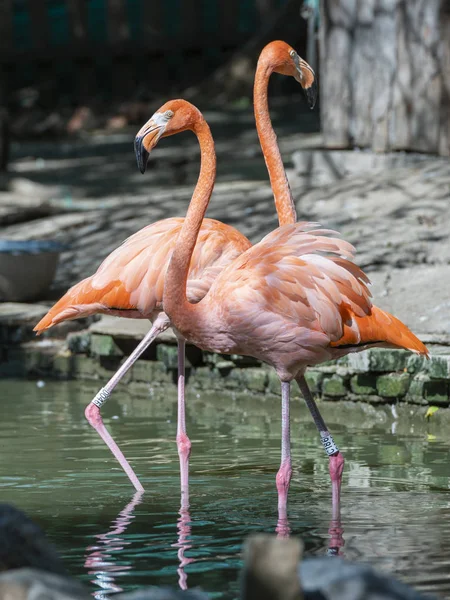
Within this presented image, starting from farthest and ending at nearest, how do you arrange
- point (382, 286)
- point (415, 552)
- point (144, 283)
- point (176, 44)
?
1. point (176, 44)
2. point (382, 286)
3. point (144, 283)
4. point (415, 552)

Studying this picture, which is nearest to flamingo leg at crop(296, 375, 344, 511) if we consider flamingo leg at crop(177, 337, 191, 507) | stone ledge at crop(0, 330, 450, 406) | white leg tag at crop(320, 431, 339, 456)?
white leg tag at crop(320, 431, 339, 456)

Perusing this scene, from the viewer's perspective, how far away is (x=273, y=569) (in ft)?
8.91

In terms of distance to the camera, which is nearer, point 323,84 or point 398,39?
point 398,39

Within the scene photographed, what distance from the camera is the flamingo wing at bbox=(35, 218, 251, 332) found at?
5.34 metres

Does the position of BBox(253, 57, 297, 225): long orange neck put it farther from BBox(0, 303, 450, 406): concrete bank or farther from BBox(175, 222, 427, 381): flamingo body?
BBox(0, 303, 450, 406): concrete bank

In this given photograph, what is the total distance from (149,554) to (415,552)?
0.92 meters

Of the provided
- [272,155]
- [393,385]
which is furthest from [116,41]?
[272,155]

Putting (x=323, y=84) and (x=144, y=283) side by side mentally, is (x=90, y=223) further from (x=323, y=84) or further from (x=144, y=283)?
(x=144, y=283)

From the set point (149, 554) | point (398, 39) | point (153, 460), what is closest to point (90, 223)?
point (398, 39)

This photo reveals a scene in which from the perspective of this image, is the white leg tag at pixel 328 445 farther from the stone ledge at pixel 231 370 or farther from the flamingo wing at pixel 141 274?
the stone ledge at pixel 231 370

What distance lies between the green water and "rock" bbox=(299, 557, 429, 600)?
823mm

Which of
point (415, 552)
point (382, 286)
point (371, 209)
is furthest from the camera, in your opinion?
point (371, 209)

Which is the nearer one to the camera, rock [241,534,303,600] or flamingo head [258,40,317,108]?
rock [241,534,303,600]

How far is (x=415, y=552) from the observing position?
4.04 m
